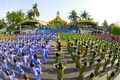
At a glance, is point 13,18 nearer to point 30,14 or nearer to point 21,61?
point 30,14

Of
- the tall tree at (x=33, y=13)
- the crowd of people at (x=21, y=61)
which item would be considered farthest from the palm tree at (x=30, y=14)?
the crowd of people at (x=21, y=61)

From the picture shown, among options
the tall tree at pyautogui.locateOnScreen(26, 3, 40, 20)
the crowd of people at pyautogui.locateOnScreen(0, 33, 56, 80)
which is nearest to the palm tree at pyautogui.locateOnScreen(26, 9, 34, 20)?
the tall tree at pyautogui.locateOnScreen(26, 3, 40, 20)

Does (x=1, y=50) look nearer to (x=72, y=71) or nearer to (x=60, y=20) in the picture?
(x=72, y=71)

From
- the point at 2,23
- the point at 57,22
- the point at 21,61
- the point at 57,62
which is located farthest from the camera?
the point at 2,23

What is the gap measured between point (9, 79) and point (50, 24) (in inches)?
2400

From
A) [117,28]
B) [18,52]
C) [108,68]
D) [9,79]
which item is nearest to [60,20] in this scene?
[117,28]

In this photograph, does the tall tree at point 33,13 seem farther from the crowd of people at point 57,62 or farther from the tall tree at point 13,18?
the crowd of people at point 57,62

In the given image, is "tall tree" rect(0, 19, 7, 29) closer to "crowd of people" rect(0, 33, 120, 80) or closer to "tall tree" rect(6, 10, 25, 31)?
"tall tree" rect(6, 10, 25, 31)

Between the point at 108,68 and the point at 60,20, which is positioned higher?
the point at 60,20

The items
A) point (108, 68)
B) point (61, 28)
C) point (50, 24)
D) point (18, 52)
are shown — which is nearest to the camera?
point (108, 68)

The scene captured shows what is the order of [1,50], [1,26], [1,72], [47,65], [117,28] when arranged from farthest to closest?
[1,26] < [117,28] < [1,50] < [47,65] < [1,72]

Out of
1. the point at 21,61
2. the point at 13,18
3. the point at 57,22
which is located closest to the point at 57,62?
the point at 21,61

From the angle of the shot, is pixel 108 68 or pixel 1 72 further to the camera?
pixel 108 68

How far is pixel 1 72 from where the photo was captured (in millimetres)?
16406
